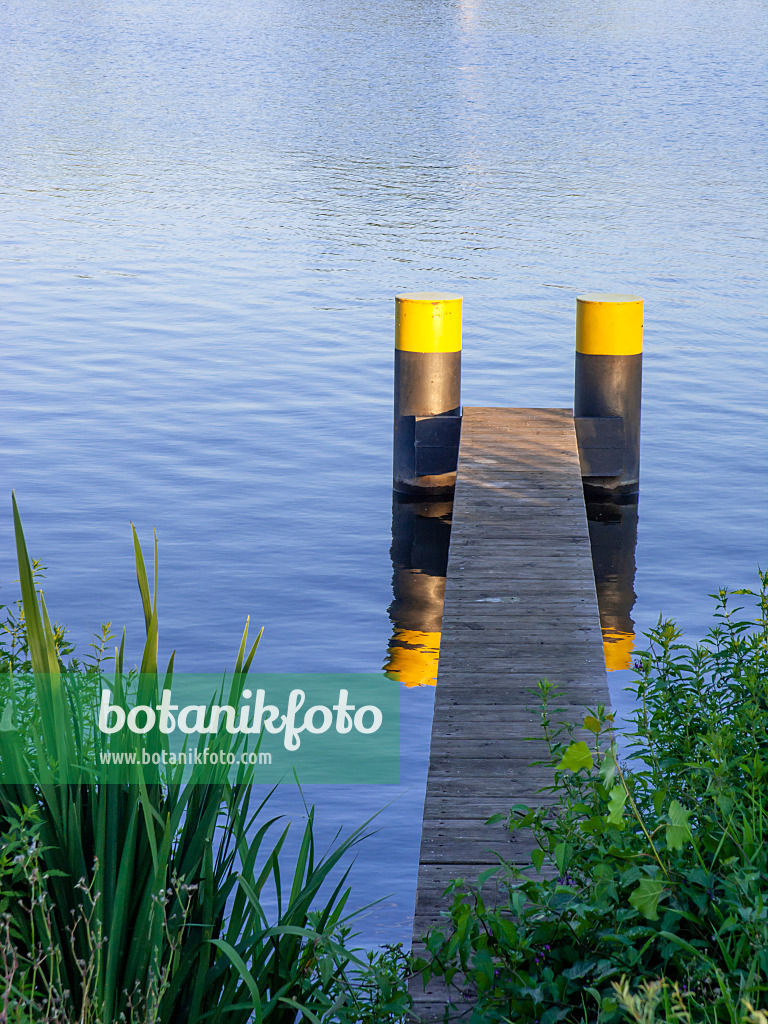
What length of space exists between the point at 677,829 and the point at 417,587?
7167mm

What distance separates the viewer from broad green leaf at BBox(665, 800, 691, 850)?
2992 millimetres

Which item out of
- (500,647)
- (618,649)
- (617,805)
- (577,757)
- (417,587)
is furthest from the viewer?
(417,587)

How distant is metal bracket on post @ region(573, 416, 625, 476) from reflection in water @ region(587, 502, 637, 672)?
1.36 ft

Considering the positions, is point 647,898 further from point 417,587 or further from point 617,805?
point 417,587

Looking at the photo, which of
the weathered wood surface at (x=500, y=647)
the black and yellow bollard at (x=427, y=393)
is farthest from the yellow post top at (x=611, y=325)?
the black and yellow bollard at (x=427, y=393)

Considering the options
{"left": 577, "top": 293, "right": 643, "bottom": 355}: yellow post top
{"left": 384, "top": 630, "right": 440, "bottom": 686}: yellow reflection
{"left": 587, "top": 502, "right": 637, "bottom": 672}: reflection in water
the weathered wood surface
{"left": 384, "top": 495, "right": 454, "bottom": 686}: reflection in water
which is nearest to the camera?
the weathered wood surface

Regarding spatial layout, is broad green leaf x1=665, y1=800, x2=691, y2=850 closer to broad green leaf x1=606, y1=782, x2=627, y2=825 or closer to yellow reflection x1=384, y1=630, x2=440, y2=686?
broad green leaf x1=606, y1=782, x2=627, y2=825

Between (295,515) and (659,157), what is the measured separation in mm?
23500

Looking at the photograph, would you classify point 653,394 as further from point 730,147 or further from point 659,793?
point 730,147

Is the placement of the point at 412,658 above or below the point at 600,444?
below

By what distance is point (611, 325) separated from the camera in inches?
417

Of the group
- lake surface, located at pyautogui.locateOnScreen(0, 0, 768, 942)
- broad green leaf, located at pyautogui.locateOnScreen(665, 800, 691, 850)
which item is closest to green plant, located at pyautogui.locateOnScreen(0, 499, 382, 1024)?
broad green leaf, located at pyautogui.locateOnScreen(665, 800, 691, 850)

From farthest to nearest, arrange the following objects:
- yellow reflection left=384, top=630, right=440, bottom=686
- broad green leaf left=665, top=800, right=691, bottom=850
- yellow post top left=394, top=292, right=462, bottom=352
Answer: yellow post top left=394, top=292, right=462, bottom=352 → yellow reflection left=384, top=630, right=440, bottom=686 → broad green leaf left=665, top=800, right=691, bottom=850

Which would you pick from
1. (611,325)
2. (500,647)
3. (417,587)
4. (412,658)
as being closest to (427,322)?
(611,325)
